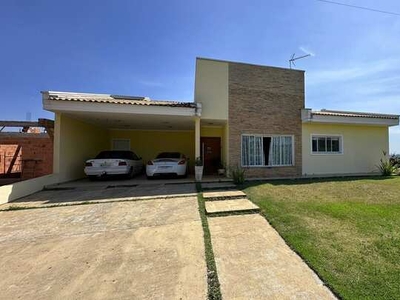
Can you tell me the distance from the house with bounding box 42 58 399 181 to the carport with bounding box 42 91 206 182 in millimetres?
44

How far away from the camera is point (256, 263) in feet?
10.8

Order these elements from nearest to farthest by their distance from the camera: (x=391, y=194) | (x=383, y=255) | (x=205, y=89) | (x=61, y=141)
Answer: (x=383, y=255)
(x=391, y=194)
(x=61, y=141)
(x=205, y=89)

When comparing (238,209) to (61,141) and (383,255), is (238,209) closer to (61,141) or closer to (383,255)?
(383,255)

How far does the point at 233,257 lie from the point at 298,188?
18.7 feet

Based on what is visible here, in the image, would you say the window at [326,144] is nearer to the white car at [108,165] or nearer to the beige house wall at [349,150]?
the beige house wall at [349,150]

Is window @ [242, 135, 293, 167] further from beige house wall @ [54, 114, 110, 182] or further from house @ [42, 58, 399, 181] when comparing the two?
beige house wall @ [54, 114, 110, 182]

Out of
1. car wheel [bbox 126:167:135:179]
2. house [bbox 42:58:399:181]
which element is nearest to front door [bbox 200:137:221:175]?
house [bbox 42:58:399:181]

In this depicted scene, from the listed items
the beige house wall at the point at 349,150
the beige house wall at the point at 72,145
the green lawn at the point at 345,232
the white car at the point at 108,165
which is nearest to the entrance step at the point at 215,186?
the green lawn at the point at 345,232

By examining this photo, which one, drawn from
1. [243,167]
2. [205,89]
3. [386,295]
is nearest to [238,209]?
[386,295]

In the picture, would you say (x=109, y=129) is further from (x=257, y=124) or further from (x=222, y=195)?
(x=222, y=195)

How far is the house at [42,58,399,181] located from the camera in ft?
32.2

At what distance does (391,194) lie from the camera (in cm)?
716

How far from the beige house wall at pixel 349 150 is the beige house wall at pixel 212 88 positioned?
4646 millimetres

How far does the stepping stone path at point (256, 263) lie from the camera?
8.63ft
